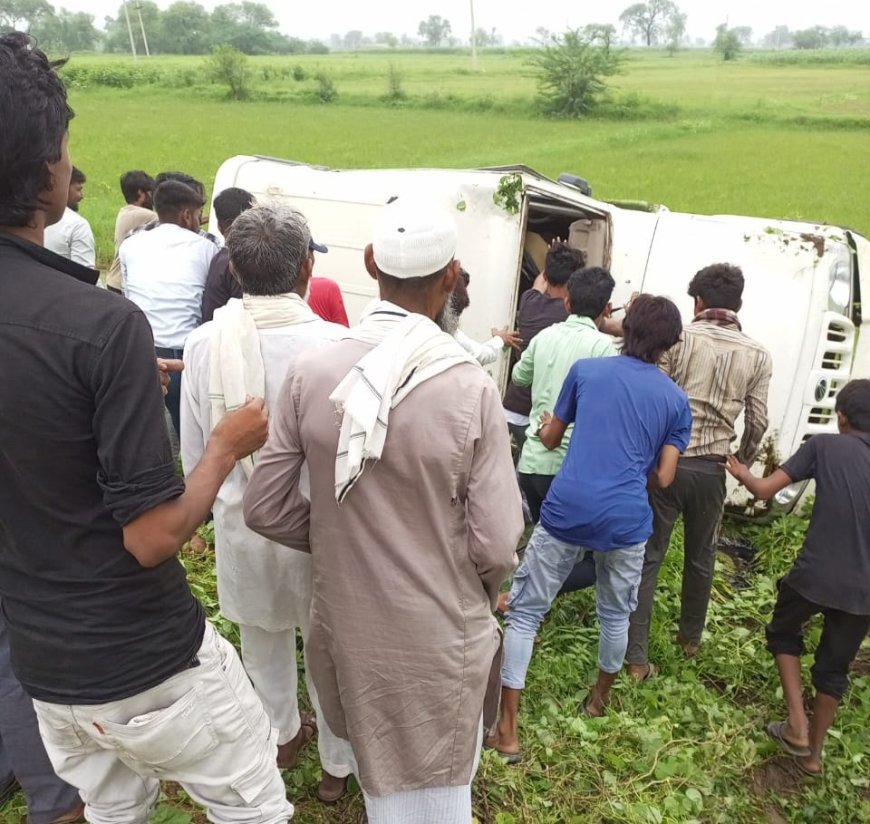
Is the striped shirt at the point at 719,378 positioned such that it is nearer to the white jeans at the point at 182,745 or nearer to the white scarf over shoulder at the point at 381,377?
the white scarf over shoulder at the point at 381,377

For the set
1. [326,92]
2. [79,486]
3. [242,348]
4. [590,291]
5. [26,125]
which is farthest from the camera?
[326,92]

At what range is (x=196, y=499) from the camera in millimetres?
1477

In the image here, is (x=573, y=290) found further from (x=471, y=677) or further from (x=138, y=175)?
(x=138, y=175)

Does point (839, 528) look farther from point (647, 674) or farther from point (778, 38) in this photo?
point (778, 38)

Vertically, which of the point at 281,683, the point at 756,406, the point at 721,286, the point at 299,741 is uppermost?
the point at 721,286

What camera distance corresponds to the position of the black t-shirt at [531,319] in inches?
154

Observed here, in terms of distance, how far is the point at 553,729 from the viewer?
292cm

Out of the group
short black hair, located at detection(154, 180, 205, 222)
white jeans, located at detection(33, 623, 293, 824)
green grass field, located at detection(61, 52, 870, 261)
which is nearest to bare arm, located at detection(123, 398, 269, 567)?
white jeans, located at detection(33, 623, 293, 824)

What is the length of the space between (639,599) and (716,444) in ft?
2.47

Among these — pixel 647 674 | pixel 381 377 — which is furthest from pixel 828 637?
pixel 381 377

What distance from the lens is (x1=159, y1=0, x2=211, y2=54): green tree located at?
7325 centimetres

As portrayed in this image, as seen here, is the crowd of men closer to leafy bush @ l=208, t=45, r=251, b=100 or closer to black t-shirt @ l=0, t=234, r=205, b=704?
black t-shirt @ l=0, t=234, r=205, b=704

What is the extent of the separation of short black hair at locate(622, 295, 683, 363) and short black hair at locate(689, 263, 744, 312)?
60 cm

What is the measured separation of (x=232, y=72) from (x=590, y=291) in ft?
101
